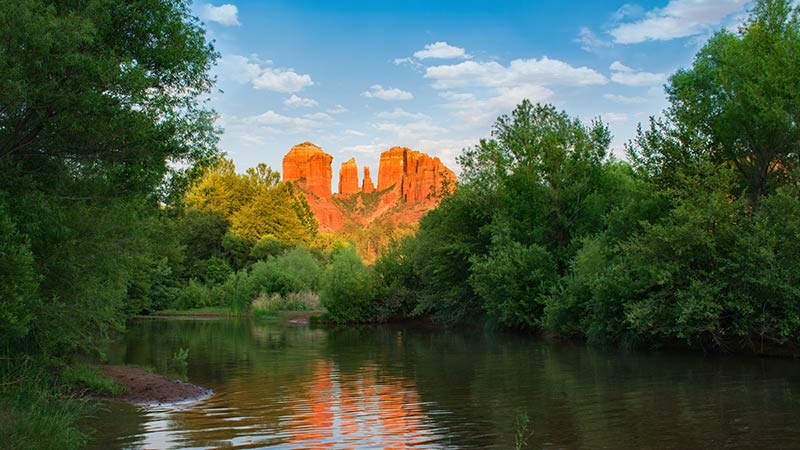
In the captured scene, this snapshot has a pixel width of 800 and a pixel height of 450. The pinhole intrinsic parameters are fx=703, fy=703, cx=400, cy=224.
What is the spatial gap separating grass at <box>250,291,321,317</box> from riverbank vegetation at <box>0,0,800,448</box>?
692cm

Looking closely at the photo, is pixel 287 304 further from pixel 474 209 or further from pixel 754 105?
pixel 754 105

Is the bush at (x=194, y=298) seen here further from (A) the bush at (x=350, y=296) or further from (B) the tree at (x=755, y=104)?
(B) the tree at (x=755, y=104)

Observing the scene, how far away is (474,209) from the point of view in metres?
43.0

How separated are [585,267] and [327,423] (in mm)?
19646

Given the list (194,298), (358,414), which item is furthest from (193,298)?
(358,414)

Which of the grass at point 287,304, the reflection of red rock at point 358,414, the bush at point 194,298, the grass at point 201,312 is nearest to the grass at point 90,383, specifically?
the reflection of red rock at point 358,414

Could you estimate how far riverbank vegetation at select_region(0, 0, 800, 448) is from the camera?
41.0 feet

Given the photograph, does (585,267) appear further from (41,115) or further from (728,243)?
(41,115)

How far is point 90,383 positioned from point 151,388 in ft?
4.63

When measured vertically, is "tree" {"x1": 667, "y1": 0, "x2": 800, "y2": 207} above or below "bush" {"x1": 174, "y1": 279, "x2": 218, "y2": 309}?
above

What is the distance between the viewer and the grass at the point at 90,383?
1658 cm

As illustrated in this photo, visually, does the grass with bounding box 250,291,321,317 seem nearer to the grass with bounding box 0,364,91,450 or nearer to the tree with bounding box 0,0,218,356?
the tree with bounding box 0,0,218,356

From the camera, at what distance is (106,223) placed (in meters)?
15.1

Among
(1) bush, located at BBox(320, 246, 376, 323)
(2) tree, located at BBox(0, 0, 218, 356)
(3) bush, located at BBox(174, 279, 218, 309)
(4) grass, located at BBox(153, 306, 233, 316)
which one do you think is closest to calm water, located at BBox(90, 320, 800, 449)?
(2) tree, located at BBox(0, 0, 218, 356)
